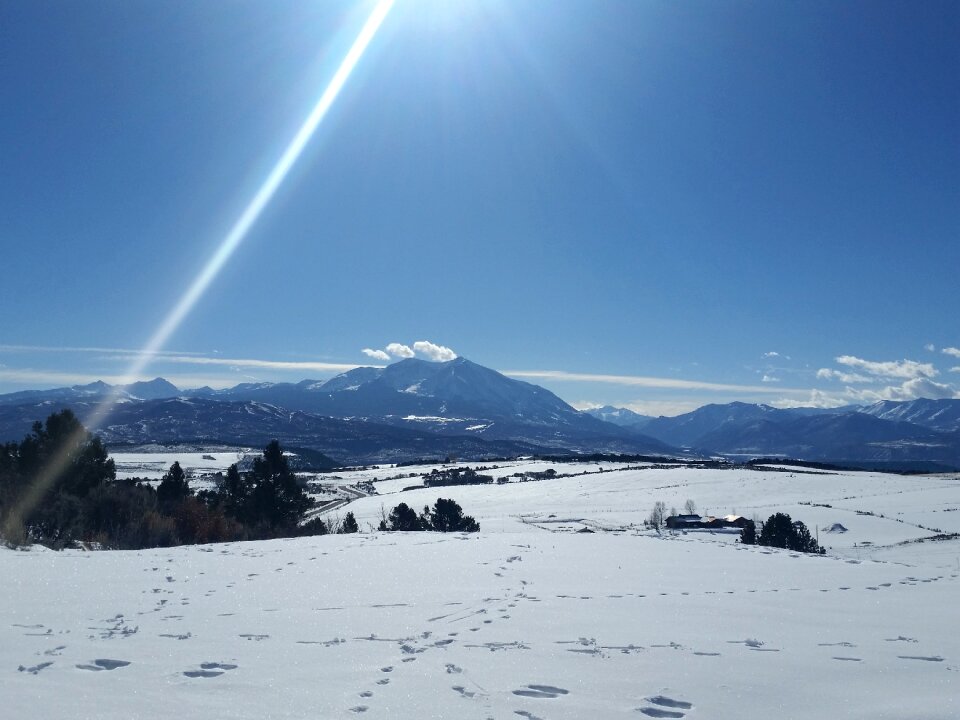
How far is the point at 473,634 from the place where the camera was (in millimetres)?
6848

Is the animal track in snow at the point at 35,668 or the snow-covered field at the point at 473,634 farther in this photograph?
the animal track in snow at the point at 35,668

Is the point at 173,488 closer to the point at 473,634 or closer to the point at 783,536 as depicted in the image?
the point at 473,634

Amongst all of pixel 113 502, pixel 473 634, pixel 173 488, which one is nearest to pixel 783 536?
pixel 173 488

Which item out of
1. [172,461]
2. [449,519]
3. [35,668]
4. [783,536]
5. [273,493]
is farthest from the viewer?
[172,461]

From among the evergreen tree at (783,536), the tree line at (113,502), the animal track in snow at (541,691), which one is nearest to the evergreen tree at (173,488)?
the tree line at (113,502)

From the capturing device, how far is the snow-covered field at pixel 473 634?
15.6 ft

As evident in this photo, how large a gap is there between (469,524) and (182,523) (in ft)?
60.5

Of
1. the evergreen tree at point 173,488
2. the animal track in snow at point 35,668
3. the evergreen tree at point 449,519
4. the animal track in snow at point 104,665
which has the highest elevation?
the animal track in snow at point 35,668

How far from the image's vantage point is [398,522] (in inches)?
1478

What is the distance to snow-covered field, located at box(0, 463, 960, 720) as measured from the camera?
4746mm

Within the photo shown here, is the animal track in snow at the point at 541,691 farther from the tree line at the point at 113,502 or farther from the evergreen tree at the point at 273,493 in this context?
the evergreen tree at the point at 273,493

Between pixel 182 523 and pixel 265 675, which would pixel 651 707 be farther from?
pixel 182 523

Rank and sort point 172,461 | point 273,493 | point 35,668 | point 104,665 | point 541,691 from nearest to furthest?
1. point 541,691
2. point 35,668
3. point 104,665
4. point 273,493
5. point 172,461

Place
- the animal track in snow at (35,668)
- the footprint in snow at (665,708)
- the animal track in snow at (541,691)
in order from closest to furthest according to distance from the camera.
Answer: the footprint in snow at (665,708), the animal track in snow at (541,691), the animal track in snow at (35,668)
